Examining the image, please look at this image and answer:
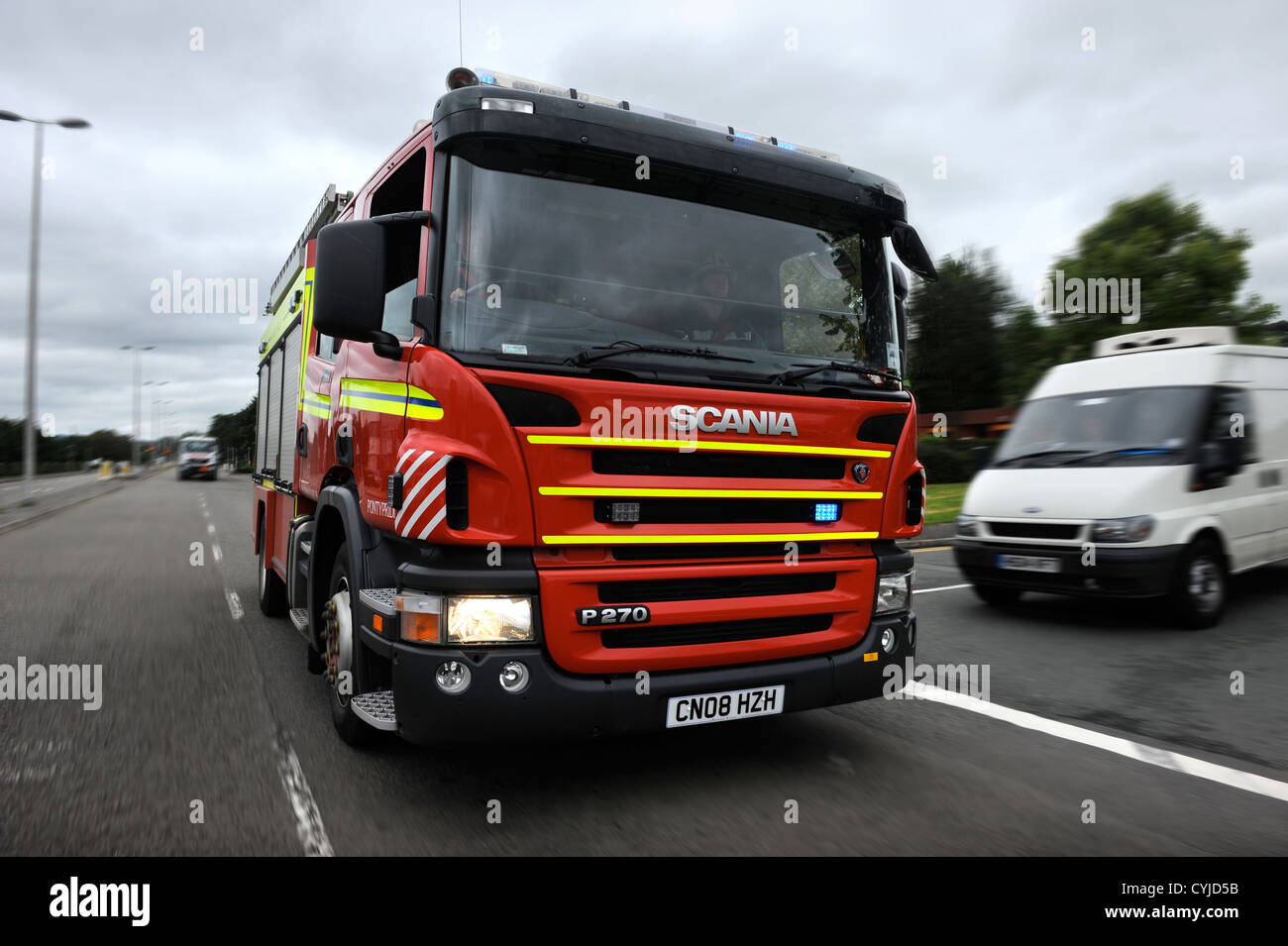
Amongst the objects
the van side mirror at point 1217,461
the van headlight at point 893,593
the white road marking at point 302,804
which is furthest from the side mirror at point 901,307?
the van side mirror at point 1217,461

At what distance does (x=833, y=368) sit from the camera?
402 cm

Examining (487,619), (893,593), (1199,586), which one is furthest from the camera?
(1199,586)

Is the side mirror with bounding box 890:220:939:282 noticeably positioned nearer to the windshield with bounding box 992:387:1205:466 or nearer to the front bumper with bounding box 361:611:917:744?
the front bumper with bounding box 361:611:917:744

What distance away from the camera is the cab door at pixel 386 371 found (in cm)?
355

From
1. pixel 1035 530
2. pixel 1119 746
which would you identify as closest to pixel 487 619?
pixel 1119 746

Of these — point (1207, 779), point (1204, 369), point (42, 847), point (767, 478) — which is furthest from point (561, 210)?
point (1204, 369)

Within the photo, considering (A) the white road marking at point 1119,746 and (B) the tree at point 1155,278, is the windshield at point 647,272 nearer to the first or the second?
(A) the white road marking at point 1119,746

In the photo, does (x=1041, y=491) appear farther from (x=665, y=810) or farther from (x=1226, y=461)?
(x=665, y=810)

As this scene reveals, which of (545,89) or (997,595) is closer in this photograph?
(545,89)

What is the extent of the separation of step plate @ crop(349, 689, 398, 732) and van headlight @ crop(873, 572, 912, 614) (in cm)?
213

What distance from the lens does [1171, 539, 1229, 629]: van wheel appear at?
704cm

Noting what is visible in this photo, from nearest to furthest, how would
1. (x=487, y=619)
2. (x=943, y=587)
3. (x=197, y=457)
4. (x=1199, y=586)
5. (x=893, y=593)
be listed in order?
(x=487, y=619) < (x=893, y=593) < (x=1199, y=586) < (x=943, y=587) < (x=197, y=457)

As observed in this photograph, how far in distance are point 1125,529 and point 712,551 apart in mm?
4772

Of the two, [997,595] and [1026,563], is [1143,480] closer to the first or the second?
[1026,563]
